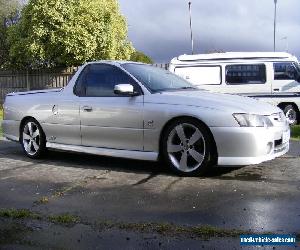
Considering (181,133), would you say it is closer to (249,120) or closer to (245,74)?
(249,120)

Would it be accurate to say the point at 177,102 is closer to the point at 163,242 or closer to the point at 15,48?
the point at 163,242

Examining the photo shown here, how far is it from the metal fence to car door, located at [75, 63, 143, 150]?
1481cm

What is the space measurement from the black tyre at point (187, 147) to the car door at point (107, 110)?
1.34 ft

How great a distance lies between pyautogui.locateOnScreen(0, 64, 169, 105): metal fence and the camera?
2173 cm

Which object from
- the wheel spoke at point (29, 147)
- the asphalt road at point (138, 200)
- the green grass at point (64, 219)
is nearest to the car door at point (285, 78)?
the asphalt road at point (138, 200)

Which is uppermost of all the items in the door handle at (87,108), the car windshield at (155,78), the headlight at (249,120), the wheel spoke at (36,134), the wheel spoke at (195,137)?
the car windshield at (155,78)

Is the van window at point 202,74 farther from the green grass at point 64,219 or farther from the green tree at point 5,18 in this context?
the green tree at point 5,18

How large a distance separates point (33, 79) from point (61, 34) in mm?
2553

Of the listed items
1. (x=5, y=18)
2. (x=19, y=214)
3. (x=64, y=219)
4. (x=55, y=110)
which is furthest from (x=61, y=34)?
(x=64, y=219)

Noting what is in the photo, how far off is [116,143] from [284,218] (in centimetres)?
285

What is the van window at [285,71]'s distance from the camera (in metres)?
15.2

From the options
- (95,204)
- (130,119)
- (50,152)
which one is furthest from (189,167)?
(50,152)

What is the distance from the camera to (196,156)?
19.6 feet

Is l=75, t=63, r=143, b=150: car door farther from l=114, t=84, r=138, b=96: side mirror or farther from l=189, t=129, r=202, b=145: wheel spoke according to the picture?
l=189, t=129, r=202, b=145: wheel spoke
